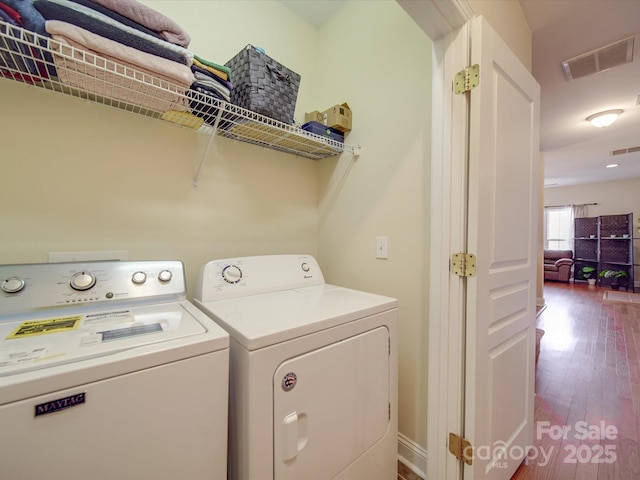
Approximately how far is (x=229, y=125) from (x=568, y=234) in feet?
33.0

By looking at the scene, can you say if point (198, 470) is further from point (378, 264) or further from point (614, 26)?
point (614, 26)

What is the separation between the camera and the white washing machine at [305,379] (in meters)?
0.79

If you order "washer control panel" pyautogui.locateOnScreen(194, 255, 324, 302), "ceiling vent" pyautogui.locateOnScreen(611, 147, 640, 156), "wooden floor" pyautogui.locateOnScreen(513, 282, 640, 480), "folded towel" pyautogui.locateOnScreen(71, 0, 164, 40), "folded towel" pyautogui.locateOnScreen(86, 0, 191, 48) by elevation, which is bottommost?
"wooden floor" pyautogui.locateOnScreen(513, 282, 640, 480)

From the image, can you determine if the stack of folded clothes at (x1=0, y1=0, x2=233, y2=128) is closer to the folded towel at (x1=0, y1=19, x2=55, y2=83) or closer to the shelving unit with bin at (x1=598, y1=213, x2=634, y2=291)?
the folded towel at (x1=0, y1=19, x2=55, y2=83)

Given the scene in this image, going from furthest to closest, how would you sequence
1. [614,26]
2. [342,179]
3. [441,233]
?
[342,179] < [614,26] < [441,233]

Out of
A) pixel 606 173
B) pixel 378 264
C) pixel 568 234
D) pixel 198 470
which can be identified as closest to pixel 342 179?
pixel 378 264

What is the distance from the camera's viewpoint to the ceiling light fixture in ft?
9.56

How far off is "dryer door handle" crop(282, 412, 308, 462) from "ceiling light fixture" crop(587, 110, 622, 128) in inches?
165

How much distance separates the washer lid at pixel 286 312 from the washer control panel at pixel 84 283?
0.20 meters

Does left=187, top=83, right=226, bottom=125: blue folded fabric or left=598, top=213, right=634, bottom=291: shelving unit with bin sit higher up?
left=187, top=83, right=226, bottom=125: blue folded fabric

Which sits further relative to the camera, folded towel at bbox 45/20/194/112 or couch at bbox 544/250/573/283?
couch at bbox 544/250/573/283

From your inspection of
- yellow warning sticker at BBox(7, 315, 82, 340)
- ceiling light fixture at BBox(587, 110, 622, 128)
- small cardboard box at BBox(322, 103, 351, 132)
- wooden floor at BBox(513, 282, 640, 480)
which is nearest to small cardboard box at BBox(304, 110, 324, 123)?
small cardboard box at BBox(322, 103, 351, 132)

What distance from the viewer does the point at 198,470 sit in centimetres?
71

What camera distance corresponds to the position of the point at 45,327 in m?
0.79
